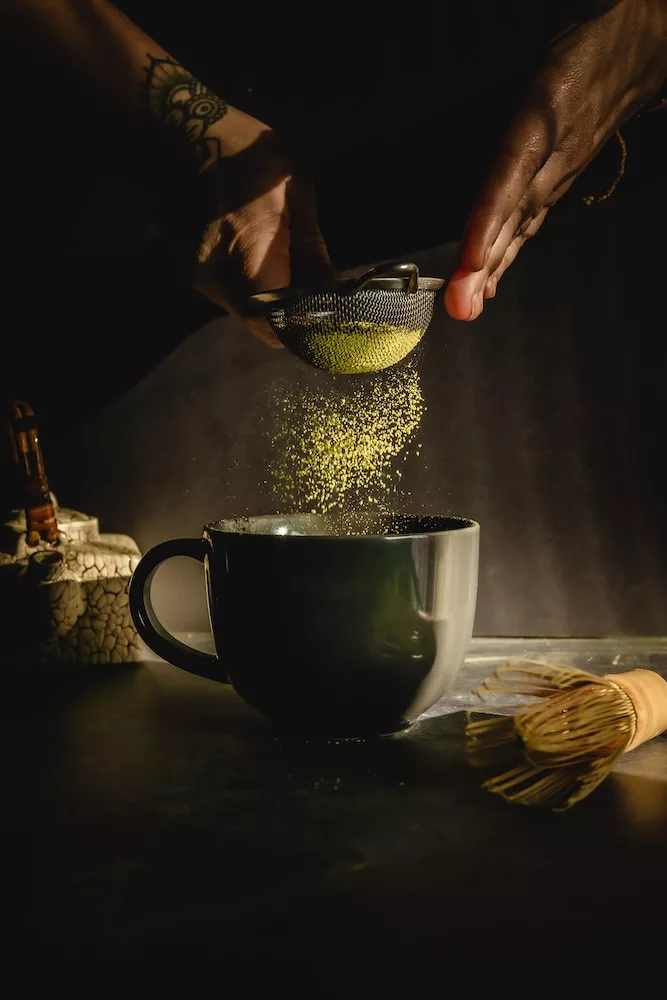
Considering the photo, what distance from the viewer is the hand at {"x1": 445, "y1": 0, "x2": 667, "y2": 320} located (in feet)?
2.18

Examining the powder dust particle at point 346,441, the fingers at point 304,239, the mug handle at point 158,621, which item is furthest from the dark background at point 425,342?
the mug handle at point 158,621

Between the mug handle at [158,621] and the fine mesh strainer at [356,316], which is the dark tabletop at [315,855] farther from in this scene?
the fine mesh strainer at [356,316]

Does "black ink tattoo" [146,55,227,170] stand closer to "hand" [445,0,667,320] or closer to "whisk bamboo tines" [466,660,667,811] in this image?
"hand" [445,0,667,320]

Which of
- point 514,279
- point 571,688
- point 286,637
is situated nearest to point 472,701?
point 571,688

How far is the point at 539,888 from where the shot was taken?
0.34 metres

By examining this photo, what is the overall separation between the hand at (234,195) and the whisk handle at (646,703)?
1.38ft

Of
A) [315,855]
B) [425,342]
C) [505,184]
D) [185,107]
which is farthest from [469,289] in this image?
[315,855]

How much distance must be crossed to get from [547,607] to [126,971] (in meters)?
0.70

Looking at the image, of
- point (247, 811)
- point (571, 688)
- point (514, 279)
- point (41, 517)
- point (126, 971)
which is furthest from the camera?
point (514, 279)

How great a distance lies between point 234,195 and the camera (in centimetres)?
74

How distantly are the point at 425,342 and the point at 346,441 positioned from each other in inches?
5.7

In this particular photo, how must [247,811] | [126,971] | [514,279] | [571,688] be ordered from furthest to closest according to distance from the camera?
[514,279], [571,688], [247,811], [126,971]

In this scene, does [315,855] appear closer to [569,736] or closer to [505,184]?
[569,736]

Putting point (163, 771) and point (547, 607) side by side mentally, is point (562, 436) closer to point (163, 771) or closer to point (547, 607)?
point (547, 607)
